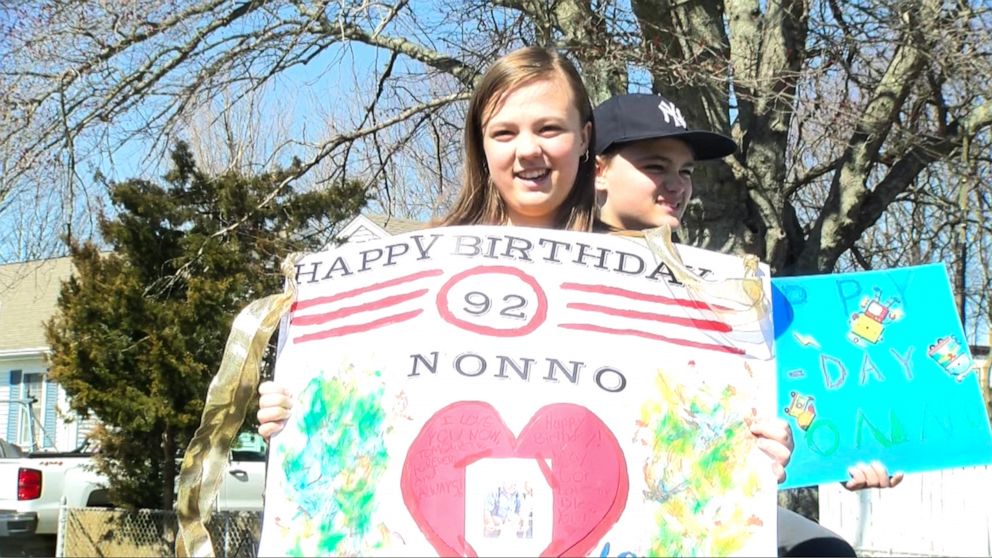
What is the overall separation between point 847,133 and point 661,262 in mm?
6248

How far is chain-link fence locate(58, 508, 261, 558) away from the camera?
9.68m

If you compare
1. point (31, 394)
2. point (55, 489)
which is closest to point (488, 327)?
point (55, 489)

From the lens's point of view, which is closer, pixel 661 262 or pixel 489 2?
pixel 661 262

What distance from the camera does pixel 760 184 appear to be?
7.89 m

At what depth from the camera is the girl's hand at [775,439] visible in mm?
1877

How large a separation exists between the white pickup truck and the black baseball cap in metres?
9.99

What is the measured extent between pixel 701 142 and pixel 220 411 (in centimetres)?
134

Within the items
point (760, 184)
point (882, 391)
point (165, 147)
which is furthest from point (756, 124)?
point (882, 391)

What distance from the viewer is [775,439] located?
1.88 metres

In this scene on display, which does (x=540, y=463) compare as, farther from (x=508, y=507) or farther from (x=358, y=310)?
(x=358, y=310)

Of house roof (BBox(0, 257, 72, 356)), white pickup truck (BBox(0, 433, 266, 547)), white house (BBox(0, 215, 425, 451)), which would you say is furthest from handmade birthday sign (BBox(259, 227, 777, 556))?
house roof (BBox(0, 257, 72, 356))

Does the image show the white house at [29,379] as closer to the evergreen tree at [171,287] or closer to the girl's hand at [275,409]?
the evergreen tree at [171,287]

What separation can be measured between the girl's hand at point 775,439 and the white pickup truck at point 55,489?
10.8m

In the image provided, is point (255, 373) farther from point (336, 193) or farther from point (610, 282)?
point (336, 193)
